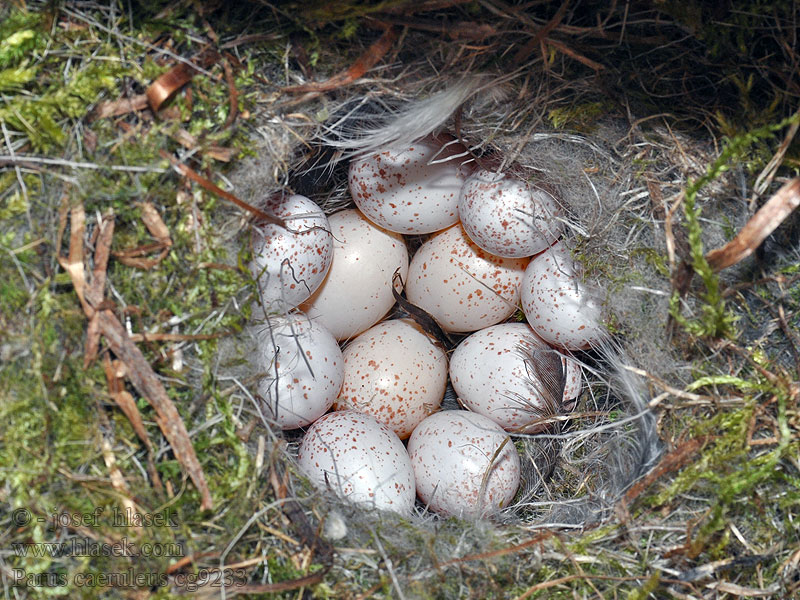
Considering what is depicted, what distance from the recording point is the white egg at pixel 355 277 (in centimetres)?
168

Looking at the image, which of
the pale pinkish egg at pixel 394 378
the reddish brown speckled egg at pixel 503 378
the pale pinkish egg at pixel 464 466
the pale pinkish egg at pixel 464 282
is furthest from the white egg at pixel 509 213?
the pale pinkish egg at pixel 464 466

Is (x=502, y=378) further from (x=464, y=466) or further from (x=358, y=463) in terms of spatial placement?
(x=358, y=463)

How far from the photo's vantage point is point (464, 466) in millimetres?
1508

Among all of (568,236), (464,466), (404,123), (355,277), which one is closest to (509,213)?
(568,236)

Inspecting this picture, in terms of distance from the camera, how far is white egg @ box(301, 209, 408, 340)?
168 cm

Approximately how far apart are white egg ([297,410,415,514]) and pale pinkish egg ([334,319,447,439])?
4.6 inches

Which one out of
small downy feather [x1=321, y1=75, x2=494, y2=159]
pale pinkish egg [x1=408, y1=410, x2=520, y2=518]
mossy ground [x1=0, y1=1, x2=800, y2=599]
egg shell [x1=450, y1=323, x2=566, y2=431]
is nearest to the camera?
mossy ground [x1=0, y1=1, x2=800, y2=599]

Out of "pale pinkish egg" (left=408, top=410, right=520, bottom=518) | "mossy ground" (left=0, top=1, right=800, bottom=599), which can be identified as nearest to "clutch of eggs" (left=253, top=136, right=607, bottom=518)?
"pale pinkish egg" (left=408, top=410, right=520, bottom=518)

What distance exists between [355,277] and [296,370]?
32 centimetres

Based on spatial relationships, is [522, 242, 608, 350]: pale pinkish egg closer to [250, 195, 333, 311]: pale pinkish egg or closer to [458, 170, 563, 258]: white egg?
[458, 170, 563, 258]: white egg

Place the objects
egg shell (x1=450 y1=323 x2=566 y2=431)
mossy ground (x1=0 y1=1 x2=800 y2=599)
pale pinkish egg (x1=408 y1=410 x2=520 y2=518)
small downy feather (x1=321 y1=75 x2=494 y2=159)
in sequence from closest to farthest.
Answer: mossy ground (x1=0 y1=1 x2=800 y2=599)
small downy feather (x1=321 y1=75 x2=494 y2=159)
pale pinkish egg (x1=408 y1=410 x2=520 y2=518)
egg shell (x1=450 y1=323 x2=566 y2=431)

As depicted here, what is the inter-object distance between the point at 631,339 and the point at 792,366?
0.31 m

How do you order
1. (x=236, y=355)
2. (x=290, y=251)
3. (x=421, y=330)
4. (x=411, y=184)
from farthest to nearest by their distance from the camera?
(x=421, y=330), (x=411, y=184), (x=290, y=251), (x=236, y=355)

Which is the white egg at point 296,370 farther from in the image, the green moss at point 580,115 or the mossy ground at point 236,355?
A: the green moss at point 580,115
